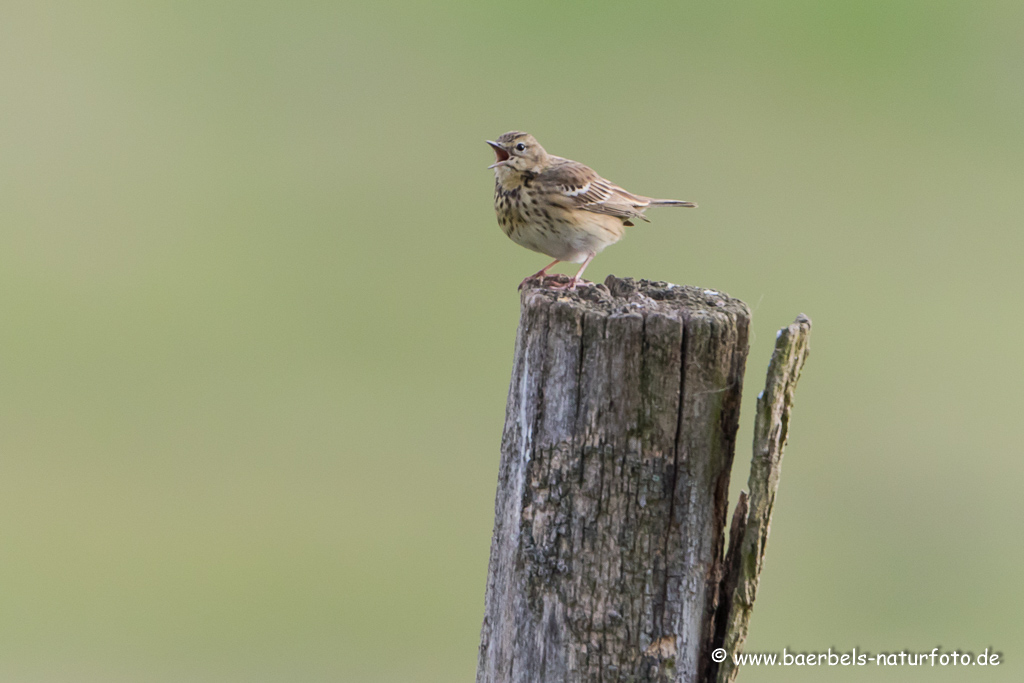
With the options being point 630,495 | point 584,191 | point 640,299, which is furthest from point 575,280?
point 630,495

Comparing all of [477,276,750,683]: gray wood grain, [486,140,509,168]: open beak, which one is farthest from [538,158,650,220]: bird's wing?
[477,276,750,683]: gray wood grain

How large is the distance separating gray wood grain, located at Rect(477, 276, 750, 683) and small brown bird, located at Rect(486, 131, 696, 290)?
322 centimetres

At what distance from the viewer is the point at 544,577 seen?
3.39 m

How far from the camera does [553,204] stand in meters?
6.60

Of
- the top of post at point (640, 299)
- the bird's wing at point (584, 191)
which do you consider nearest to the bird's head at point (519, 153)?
the bird's wing at point (584, 191)

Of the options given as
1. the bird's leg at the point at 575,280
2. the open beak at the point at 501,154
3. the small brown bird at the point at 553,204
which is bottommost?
the bird's leg at the point at 575,280

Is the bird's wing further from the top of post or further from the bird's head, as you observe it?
the top of post

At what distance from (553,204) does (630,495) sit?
3.56m

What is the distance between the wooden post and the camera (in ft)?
10.9

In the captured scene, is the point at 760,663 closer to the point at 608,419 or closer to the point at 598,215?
the point at 608,419

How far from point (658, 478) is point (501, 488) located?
2.10ft

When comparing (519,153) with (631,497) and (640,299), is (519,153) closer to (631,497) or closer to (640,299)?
(640,299)

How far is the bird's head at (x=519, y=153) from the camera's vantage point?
22.4 feet

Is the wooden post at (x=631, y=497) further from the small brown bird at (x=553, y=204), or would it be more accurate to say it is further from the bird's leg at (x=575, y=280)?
the small brown bird at (x=553, y=204)
